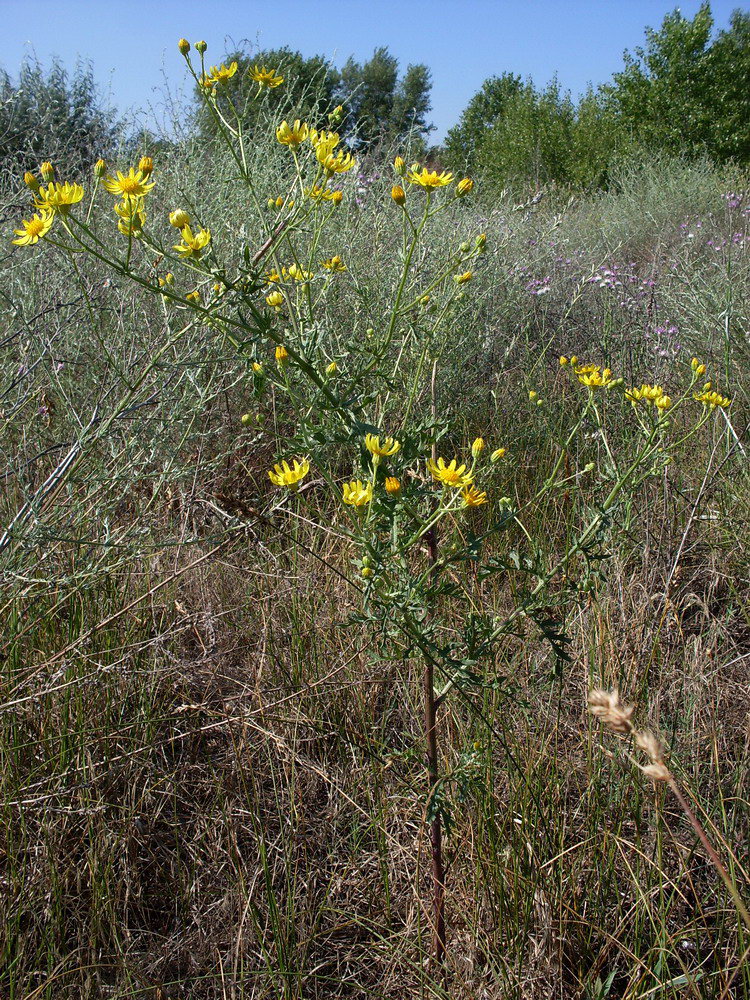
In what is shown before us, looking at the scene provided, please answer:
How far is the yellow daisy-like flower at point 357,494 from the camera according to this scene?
1.03m

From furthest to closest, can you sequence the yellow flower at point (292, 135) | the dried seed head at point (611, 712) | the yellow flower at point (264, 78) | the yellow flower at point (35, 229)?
the yellow flower at point (264, 78)
the yellow flower at point (292, 135)
the yellow flower at point (35, 229)
the dried seed head at point (611, 712)

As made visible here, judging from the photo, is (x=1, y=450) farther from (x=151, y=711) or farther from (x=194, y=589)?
(x=151, y=711)

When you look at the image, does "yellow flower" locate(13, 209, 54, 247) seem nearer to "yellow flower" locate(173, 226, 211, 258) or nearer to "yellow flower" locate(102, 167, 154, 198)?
"yellow flower" locate(102, 167, 154, 198)

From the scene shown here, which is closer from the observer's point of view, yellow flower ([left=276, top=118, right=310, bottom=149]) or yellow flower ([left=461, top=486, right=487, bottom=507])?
yellow flower ([left=461, top=486, right=487, bottom=507])

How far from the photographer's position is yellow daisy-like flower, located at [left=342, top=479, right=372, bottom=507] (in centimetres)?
103

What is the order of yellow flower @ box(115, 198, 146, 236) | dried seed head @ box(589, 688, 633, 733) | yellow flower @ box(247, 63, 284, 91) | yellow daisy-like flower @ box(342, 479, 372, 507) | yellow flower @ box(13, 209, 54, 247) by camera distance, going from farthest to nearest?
yellow flower @ box(247, 63, 284, 91) < yellow flower @ box(13, 209, 54, 247) < yellow flower @ box(115, 198, 146, 236) < yellow daisy-like flower @ box(342, 479, 372, 507) < dried seed head @ box(589, 688, 633, 733)

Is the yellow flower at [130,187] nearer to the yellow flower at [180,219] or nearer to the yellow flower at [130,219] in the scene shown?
the yellow flower at [130,219]

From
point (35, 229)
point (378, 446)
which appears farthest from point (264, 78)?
point (378, 446)

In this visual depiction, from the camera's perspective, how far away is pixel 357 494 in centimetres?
108

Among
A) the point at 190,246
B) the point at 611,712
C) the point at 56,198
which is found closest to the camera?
the point at 611,712

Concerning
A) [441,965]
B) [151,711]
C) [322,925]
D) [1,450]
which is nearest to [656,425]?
[441,965]

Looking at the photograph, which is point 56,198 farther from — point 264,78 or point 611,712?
point 611,712

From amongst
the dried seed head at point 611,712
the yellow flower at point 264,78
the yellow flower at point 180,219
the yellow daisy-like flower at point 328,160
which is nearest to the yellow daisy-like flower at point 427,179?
the yellow daisy-like flower at point 328,160

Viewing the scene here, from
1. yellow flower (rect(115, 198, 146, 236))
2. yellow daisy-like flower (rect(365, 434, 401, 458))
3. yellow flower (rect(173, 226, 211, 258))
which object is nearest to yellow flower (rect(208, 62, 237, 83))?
yellow flower (rect(115, 198, 146, 236))
